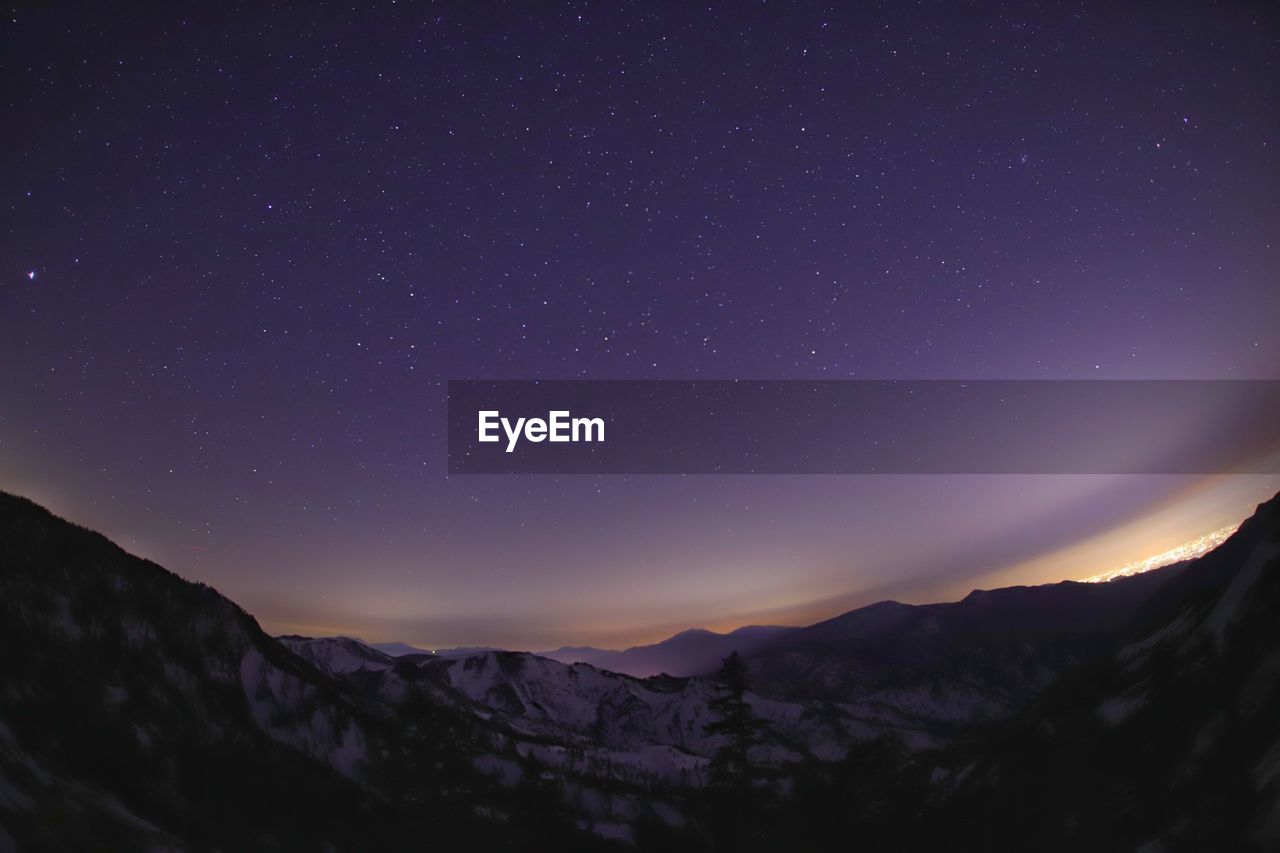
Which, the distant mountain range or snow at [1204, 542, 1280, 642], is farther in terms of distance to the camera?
snow at [1204, 542, 1280, 642]

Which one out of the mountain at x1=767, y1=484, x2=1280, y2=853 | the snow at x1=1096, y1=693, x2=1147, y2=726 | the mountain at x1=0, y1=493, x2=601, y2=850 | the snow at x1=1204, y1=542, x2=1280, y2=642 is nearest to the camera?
the mountain at x1=767, y1=484, x2=1280, y2=853

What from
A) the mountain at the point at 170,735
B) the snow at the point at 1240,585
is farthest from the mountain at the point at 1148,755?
the mountain at the point at 170,735

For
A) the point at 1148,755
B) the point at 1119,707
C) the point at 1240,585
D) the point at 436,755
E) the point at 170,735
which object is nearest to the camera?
the point at 1148,755

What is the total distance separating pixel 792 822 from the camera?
390 ft

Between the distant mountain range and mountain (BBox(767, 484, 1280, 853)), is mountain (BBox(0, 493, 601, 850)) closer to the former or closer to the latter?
the distant mountain range

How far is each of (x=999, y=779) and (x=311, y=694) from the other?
86289 mm

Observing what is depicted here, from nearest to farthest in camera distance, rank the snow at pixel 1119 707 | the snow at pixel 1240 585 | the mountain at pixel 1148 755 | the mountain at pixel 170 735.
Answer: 1. the mountain at pixel 1148 755
2. the mountain at pixel 170 735
3. the snow at pixel 1240 585
4. the snow at pixel 1119 707

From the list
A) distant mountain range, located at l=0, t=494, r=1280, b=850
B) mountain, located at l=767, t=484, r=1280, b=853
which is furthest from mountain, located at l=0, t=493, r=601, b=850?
mountain, located at l=767, t=484, r=1280, b=853

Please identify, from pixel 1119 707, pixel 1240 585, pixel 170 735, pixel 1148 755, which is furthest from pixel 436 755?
pixel 1240 585

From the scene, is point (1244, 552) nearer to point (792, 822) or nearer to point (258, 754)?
point (792, 822)

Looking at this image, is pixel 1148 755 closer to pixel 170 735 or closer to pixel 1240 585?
pixel 1240 585

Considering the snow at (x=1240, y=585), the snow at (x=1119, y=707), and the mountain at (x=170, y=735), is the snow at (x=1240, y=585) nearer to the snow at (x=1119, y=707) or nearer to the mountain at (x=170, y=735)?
the snow at (x=1119, y=707)

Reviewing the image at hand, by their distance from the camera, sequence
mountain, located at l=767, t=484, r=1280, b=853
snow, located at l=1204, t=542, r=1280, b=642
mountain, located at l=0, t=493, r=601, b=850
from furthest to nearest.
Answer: snow, located at l=1204, t=542, r=1280, b=642
mountain, located at l=0, t=493, r=601, b=850
mountain, located at l=767, t=484, r=1280, b=853

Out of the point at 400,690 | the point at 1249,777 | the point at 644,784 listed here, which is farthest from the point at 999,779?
the point at 400,690
